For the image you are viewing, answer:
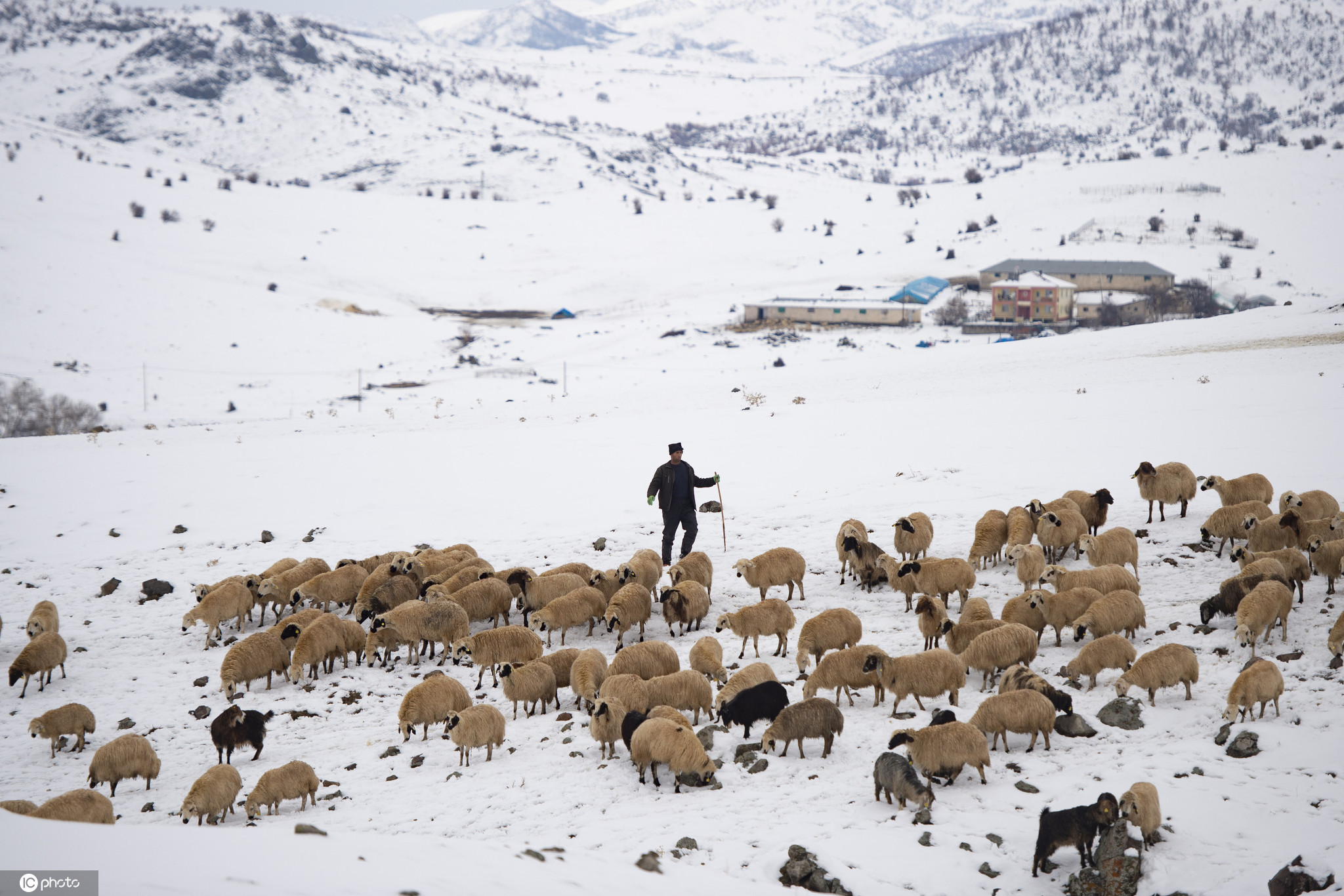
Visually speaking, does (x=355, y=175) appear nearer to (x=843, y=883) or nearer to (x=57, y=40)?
(x=57, y=40)

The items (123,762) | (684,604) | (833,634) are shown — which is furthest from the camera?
(684,604)

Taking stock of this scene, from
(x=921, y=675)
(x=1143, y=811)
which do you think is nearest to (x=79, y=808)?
(x=921, y=675)

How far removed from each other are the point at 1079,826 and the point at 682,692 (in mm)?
4076

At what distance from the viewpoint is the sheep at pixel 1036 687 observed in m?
8.09

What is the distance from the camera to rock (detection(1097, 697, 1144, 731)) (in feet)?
26.6

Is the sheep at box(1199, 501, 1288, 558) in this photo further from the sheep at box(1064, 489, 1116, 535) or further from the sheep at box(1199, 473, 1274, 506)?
the sheep at box(1064, 489, 1116, 535)

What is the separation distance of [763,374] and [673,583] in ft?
74.0

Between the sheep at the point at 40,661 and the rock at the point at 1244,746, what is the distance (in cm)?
1318

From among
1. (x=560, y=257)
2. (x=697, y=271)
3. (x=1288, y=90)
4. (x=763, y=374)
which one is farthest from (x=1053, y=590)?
(x=1288, y=90)

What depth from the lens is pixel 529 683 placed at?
9484 mm

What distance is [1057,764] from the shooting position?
25.0 ft

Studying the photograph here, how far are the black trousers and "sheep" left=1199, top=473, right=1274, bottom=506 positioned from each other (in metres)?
8.19

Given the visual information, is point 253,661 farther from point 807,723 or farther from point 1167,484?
point 1167,484

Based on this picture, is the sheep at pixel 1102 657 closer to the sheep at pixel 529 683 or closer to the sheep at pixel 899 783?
the sheep at pixel 899 783
